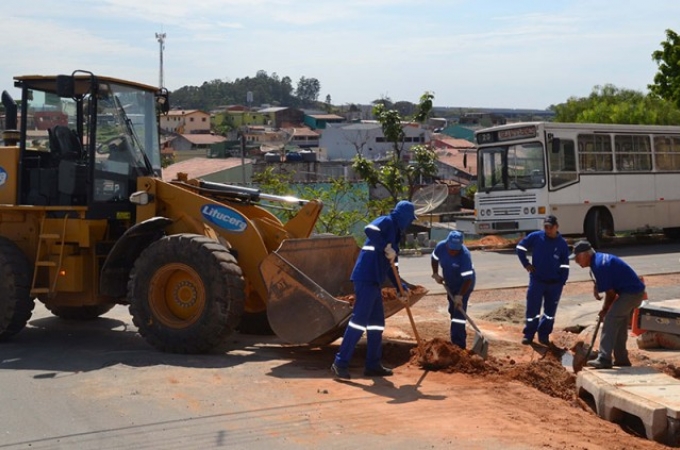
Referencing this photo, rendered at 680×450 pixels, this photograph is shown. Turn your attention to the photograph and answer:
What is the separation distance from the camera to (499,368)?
372 inches

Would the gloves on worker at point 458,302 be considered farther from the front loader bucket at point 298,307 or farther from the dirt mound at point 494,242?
the dirt mound at point 494,242

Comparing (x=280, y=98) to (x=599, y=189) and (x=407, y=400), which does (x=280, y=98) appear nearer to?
(x=599, y=189)

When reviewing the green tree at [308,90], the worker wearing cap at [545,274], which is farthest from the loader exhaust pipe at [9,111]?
the green tree at [308,90]

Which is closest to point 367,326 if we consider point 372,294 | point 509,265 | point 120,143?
point 372,294

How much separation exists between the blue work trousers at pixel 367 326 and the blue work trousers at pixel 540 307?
9.74ft

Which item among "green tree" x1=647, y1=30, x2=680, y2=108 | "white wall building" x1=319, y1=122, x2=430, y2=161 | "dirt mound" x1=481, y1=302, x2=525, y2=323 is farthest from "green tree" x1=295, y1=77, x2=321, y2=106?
"dirt mound" x1=481, y1=302, x2=525, y2=323

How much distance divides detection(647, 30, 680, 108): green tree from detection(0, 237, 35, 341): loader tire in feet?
99.4

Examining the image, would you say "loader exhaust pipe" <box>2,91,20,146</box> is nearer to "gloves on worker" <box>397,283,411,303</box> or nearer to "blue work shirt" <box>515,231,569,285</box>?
"gloves on worker" <box>397,283,411,303</box>

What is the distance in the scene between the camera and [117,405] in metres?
8.06

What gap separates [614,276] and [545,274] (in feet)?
6.31

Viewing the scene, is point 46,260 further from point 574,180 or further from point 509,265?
point 574,180

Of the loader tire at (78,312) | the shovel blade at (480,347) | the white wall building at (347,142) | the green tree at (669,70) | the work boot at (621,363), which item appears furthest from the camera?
the white wall building at (347,142)

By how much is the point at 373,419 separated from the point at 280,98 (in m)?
177

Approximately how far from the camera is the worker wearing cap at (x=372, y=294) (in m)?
9.13
